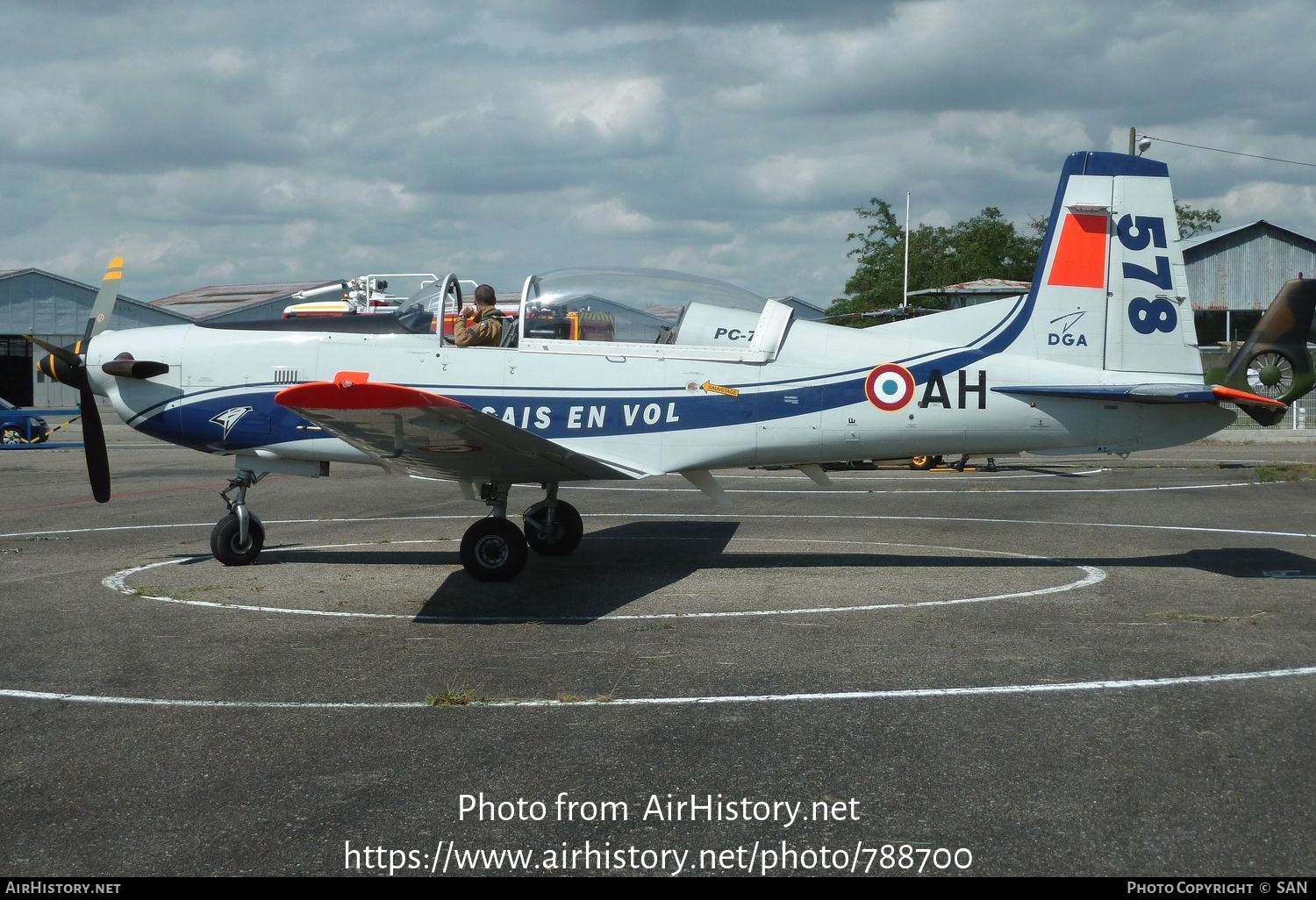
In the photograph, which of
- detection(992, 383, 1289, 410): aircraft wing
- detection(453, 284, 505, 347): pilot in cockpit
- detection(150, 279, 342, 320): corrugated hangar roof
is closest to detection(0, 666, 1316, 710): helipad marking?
detection(992, 383, 1289, 410): aircraft wing

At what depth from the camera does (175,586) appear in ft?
30.1

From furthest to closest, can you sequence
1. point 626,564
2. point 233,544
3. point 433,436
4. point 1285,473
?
point 1285,473, point 626,564, point 233,544, point 433,436

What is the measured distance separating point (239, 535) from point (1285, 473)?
16998mm

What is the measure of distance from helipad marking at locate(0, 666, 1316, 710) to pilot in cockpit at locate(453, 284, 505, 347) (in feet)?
15.4

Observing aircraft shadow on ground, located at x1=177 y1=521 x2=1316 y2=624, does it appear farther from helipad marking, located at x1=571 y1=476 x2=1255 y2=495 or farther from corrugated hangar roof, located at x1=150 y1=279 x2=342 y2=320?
corrugated hangar roof, located at x1=150 y1=279 x2=342 y2=320

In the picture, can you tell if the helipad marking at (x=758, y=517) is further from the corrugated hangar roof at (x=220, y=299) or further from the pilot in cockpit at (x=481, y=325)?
the corrugated hangar roof at (x=220, y=299)

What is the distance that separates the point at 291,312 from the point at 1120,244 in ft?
24.8

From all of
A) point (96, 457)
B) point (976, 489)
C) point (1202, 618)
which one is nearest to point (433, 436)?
point (96, 457)

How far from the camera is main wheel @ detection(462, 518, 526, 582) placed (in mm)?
9211

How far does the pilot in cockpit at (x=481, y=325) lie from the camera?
9.86 metres

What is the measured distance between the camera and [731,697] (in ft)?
18.8

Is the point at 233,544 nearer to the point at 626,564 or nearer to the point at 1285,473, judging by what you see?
the point at 626,564

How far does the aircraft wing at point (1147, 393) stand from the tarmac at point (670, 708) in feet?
4.88

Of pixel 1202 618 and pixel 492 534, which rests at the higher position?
pixel 492 534
